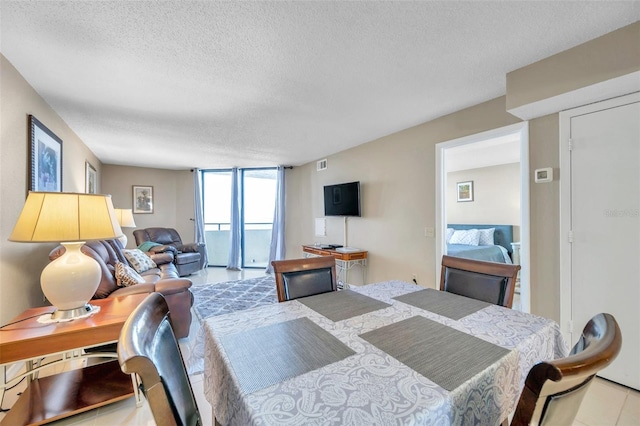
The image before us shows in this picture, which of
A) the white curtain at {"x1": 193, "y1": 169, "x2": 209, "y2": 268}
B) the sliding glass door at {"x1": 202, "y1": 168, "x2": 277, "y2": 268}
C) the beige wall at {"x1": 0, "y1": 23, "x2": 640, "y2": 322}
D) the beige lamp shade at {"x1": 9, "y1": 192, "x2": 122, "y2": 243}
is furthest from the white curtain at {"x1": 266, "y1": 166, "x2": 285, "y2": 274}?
the beige lamp shade at {"x1": 9, "y1": 192, "x2": 122, "y2": 243}

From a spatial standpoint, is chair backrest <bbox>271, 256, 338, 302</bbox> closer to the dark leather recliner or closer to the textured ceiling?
the textured ceiling

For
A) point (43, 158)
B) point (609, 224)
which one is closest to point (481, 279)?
point (609, 224)

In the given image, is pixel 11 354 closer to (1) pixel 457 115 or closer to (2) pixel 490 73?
(2) pixel 490 73

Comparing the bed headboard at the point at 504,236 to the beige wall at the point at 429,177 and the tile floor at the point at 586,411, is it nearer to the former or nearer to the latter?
the beige wall at the point at 429,177

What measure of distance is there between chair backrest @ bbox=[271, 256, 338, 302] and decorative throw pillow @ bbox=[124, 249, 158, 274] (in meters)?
2.94

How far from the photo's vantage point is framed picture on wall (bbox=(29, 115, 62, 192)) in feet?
7.41

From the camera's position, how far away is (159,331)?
84 cm

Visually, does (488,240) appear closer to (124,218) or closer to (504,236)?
(504,236)

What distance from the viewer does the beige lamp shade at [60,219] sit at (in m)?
1.44

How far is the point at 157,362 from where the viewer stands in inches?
27.5

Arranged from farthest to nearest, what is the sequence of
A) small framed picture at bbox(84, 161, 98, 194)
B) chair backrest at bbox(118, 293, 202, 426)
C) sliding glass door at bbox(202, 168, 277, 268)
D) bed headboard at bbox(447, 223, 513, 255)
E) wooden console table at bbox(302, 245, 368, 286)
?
1. sliding glass door at bbox(202, 168, 277, 268)
2. bed headboard at bbox(447, 223, 513, 255)
3. small framed picture at bbox(84, 161, 98, 194)
4. wooden console table at bbox(302, 245, 368, 286)
5. chair backrest at bbox(118, 293, 202, 426)

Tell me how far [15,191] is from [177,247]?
11.6 feet

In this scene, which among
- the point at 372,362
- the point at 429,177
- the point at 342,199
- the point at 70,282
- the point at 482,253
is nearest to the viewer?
the point at 372,362

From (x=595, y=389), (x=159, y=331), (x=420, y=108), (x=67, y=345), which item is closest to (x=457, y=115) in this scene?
(x=420, y=108)
